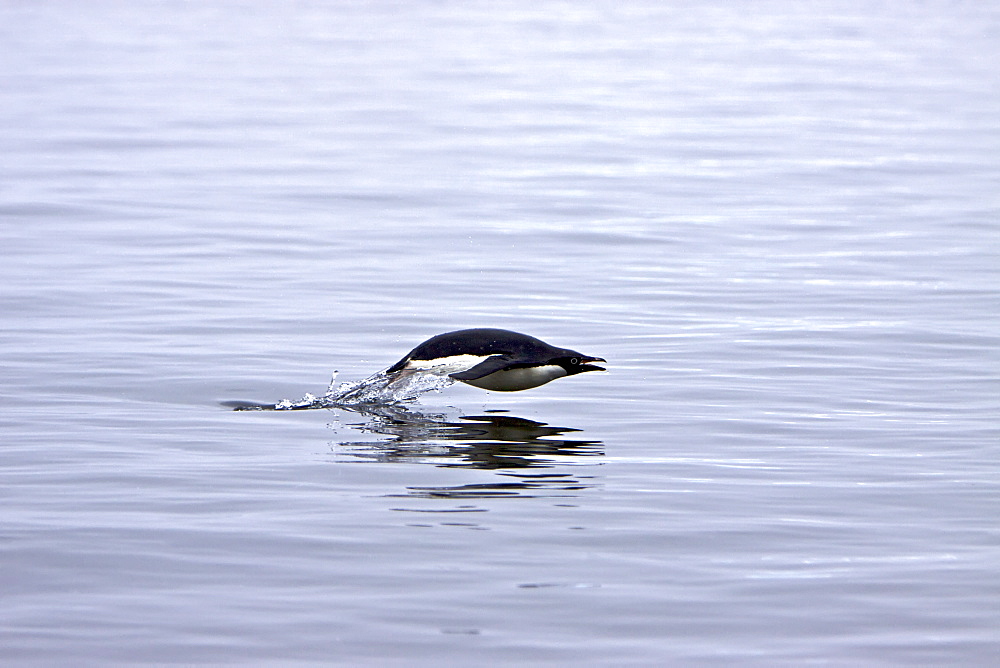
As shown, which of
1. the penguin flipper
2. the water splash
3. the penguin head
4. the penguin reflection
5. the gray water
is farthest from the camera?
the penguin head

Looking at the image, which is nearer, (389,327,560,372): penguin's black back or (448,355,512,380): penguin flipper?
(448,355,512,380): penguin flipper

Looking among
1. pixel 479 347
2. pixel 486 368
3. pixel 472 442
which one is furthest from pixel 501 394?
pixel 472 442

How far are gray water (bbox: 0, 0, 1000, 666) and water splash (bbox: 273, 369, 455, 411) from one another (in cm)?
22

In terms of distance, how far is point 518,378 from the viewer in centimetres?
1173

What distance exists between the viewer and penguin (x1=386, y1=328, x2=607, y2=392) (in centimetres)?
1164

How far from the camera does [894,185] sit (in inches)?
941

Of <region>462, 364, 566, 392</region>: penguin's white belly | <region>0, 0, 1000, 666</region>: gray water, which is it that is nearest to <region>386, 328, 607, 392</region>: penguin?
<region>462, 364, 566, 392</region>: penguin's white belly

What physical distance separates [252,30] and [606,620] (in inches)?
2004

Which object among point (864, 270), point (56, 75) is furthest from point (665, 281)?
point (56, 75)

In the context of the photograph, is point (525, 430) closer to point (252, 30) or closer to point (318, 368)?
point (318, 368)

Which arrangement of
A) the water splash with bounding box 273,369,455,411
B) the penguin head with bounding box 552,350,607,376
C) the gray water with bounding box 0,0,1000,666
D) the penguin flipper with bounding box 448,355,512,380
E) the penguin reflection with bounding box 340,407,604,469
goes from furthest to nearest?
1. the penguin head with bounding box 552,350,607,376
2. the water splash with bounding box 273,369,455,411
3. the penguin flipper with bounding box 448,355,512,380
4. the penguin reflection with bounding box 340,407,604,469
5. the gray water with bounding box 0,0,1000,666

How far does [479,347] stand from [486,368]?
1.54ft

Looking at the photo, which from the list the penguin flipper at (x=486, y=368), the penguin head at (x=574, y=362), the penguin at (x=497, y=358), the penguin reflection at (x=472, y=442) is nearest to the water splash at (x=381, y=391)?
the penguin at (x=497, y=358)

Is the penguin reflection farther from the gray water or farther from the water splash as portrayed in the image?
the water splash
